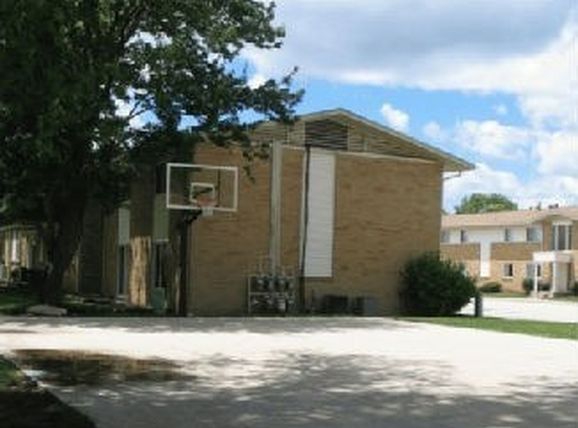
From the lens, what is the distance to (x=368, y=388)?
14039 millimetres

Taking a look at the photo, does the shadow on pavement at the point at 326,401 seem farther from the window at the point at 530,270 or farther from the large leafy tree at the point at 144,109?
the window at the point at 530,270

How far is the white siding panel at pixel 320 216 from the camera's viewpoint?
3484cm

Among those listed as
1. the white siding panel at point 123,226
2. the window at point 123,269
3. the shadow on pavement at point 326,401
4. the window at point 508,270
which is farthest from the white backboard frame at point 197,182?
the window at point 508,270

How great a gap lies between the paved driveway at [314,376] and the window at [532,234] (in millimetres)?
47899

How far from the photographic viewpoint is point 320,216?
3512 cm

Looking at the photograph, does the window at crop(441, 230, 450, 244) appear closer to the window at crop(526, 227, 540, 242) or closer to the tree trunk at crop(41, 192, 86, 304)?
the window at crop(526, 227, 540, 242)

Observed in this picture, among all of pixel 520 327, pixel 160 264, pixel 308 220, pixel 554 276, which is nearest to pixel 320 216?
pixel 308 220

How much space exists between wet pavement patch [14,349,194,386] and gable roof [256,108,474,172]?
17137 mm

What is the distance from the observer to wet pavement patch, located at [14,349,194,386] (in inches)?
573

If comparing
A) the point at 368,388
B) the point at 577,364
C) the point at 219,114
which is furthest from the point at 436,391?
the point at 219,114

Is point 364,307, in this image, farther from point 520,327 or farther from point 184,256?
point 520,327

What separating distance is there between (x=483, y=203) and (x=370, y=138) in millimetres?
108050

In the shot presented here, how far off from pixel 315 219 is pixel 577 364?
17748 millimetres

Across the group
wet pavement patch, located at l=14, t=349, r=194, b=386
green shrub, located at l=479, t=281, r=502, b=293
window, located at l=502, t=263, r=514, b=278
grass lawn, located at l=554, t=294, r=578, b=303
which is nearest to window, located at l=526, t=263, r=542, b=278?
window, located at l=502, t=263, r=514, b=278
